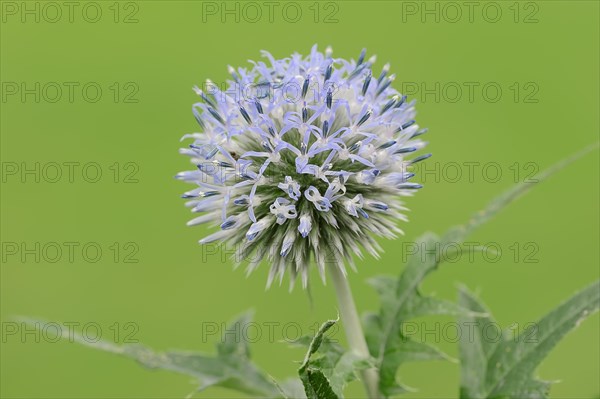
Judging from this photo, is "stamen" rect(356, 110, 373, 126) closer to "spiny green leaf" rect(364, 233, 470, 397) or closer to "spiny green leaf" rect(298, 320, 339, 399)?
"spiny green leaf" rect(364, 233, 470, 397)

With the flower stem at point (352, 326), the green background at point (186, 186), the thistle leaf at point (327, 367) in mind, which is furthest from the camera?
the green background at point (186, 186)

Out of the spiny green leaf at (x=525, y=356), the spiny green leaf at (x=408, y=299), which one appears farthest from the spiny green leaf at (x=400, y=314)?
the spiny green leaf at (x=525, y=356)

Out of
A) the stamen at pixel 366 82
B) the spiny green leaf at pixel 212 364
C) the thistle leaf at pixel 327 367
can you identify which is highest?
the stamen at pixel 366 82

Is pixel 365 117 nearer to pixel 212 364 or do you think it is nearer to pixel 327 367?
pixel 327 367

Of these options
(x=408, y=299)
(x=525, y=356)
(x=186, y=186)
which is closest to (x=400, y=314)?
(x=408, y=299)

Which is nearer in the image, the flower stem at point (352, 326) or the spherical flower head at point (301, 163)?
the spherical flower head at point (301, 163)

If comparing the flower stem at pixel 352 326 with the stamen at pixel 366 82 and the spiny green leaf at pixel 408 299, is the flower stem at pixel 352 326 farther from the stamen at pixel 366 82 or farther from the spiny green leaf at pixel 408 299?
the stamen at pixel 366 82

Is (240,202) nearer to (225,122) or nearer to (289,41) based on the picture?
(225,122)
